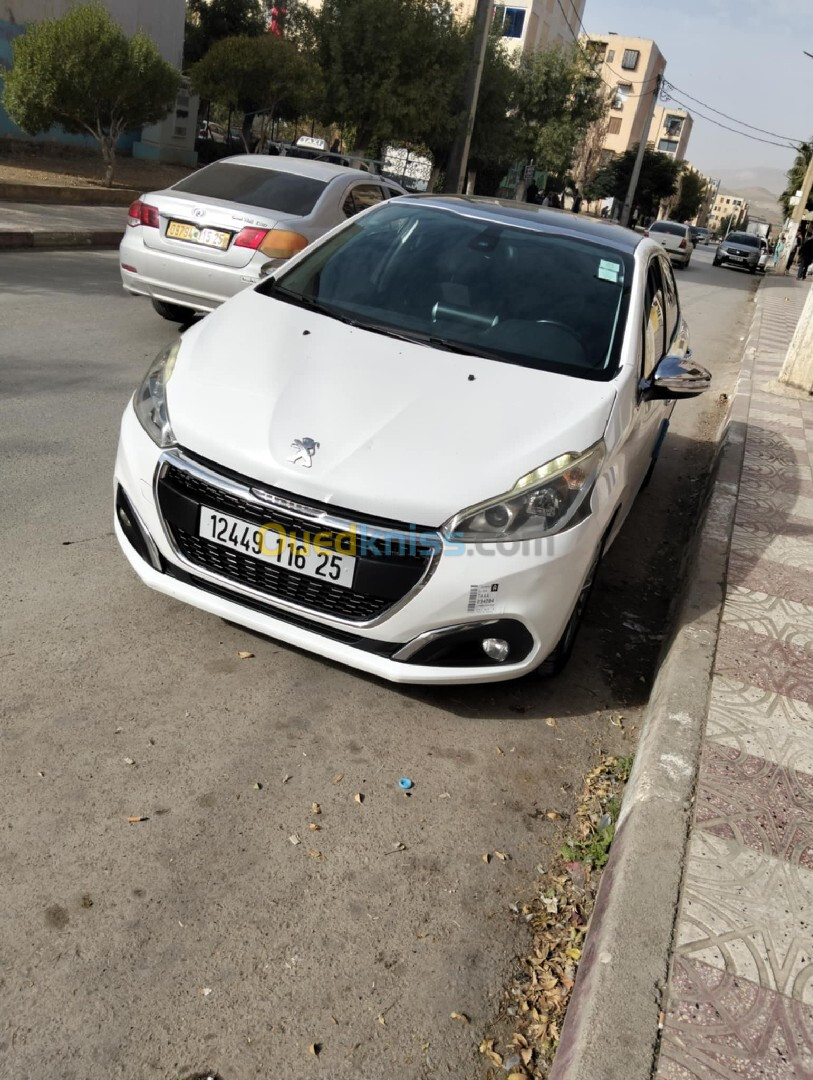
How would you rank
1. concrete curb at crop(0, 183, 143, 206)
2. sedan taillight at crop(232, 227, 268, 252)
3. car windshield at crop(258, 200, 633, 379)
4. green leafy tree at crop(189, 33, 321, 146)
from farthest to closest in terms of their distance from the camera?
1. green leafy tree at crop(189, 33, 321, 146)
2. concrete curb at crop(0, 183, 143, 206)
3. sedan taillight at crop(232, 227, 268, 252)
4. car windshield at crop(258, 200, 633, 379)

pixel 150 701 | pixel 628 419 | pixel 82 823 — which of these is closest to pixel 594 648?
pixel 628 419

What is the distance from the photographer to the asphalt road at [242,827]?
6.81ft

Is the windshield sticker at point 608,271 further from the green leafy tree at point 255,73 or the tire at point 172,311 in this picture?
the green leafy tree at point 255,73

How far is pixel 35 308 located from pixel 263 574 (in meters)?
6.30

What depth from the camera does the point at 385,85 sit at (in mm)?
28469

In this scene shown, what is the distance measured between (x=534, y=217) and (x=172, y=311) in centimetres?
483

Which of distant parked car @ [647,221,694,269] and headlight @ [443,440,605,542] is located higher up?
headlight @ [443,440,605,542]

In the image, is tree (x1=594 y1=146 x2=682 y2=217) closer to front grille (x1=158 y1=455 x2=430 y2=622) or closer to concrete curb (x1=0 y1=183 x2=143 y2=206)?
concrete curb (x1=0 y1=183 x2=143 y2=206)

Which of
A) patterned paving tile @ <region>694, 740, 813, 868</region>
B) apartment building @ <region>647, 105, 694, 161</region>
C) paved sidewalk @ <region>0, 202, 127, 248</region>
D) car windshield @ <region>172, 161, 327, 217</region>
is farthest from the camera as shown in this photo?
apartment building @ <region>647, 105, 694, 161</region>

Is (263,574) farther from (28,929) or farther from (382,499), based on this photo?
(28,929)

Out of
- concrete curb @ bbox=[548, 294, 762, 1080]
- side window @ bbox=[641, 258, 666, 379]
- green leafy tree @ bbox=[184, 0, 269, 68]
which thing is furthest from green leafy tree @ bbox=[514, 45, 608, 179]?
concrete curb @ bbox=[548, 294, 762, 1080]

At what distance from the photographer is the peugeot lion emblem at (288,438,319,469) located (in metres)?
2.96

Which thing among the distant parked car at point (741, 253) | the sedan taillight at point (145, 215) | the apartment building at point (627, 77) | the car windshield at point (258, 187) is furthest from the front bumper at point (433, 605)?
the apartment building at point (627, 77)

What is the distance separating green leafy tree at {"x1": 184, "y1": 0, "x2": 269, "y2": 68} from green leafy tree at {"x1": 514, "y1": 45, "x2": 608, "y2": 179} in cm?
1311
